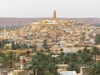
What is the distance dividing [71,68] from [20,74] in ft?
13.7

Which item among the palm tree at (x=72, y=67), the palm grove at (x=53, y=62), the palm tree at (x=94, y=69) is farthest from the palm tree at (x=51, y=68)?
the palm tree at (x=94, y=69)

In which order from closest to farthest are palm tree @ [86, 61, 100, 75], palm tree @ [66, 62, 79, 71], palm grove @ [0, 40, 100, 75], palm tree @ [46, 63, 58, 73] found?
palm tree @ [86, 61, 100, 75], palm grove @ [0, 40, 100, 75], palm tree @ [46, 63, 58, 73], palm tree @ [66, 62, 79, 71]

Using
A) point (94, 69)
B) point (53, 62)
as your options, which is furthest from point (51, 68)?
point (53, 62)

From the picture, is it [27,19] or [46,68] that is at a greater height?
[46,68]

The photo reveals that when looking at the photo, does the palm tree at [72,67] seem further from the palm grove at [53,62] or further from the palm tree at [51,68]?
the palm tree at [51,68]

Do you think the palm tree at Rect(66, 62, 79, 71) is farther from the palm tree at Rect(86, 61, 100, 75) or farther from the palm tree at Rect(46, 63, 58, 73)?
the palm tree at Rect(86, 61, 100, 75)

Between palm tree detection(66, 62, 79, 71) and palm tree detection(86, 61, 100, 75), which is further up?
palm tree detection(86, 61, 100, 75)

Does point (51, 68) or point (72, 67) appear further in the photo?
point (72, 67)

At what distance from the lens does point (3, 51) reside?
34.8m

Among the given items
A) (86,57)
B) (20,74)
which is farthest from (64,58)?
(20,74)

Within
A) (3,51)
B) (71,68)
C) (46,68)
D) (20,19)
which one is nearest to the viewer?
(46,68)

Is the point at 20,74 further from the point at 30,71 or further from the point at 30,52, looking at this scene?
the point at 30,52

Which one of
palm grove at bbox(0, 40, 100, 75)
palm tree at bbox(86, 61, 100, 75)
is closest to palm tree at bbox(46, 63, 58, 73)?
palm grove at bbox(0, 40, 100, 75)

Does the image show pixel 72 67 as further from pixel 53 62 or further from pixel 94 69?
pixel 94 69
